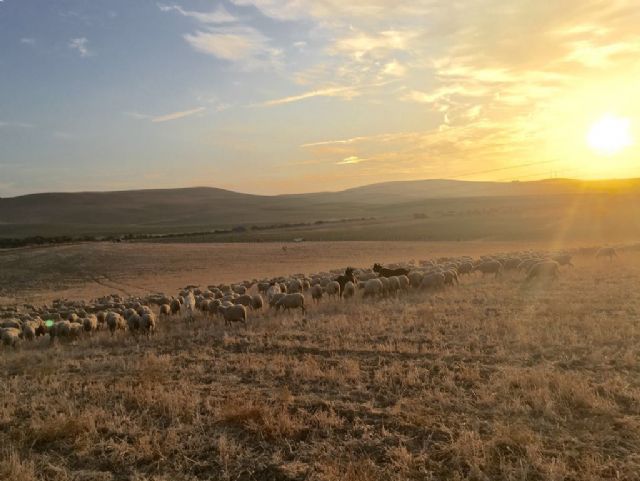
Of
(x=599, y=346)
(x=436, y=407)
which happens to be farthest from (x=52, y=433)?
(x=599, y=346)

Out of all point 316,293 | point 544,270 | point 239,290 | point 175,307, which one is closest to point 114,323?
point 175,307

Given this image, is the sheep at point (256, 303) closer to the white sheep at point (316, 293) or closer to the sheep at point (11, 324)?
the white sheep at point (316, 293)

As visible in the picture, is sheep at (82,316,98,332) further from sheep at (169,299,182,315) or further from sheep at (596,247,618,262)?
sheep at (596,247,618,262)

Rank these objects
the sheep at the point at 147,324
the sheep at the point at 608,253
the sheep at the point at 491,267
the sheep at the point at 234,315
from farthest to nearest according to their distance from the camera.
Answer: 1. the sheep at the point at 608,253
2. the sheep at the point at 491,267
3. the sheep at the point at 234,315
4. the sheep at the point at 147,324

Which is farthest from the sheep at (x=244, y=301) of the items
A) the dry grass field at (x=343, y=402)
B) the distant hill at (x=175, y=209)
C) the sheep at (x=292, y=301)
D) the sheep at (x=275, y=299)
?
the distant hill at (x=175, y=209)

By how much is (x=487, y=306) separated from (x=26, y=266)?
4273 centimetres

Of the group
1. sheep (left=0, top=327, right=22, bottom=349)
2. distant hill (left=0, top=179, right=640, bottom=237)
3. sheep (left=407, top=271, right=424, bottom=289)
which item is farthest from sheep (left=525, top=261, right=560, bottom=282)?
distant hill (left=0, top=179, right=640, bottom=237)

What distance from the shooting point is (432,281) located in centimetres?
2061

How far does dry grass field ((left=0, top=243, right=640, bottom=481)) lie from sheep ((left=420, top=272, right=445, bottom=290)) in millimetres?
6770

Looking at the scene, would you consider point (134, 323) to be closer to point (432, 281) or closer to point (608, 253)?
point (432, 281)

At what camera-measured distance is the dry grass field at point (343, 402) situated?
579 centimetres

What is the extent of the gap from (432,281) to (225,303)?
860 centimetres

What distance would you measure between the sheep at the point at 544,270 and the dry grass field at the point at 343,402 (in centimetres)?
735

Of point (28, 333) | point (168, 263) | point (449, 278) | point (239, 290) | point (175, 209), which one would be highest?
point (175, 209)
